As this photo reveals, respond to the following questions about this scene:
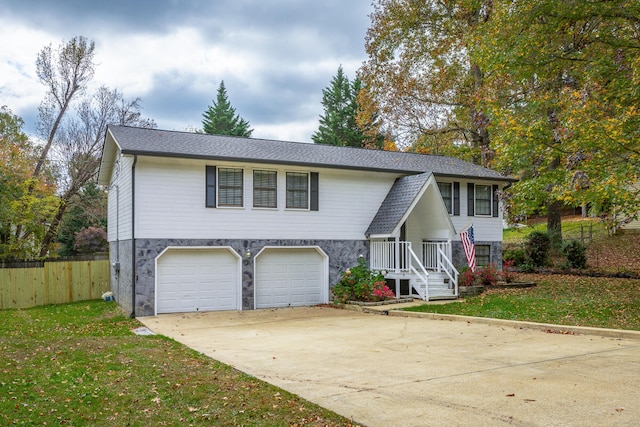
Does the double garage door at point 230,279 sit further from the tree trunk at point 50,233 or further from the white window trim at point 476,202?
the tree trunk at point 50,233

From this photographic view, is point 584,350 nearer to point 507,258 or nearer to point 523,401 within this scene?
point 523,401

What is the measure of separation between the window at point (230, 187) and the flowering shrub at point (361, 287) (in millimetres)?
4080

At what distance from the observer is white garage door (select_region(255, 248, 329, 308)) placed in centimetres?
1658

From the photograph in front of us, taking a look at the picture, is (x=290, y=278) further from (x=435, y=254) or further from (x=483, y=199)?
(x=483, y=199)

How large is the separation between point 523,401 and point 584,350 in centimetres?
369

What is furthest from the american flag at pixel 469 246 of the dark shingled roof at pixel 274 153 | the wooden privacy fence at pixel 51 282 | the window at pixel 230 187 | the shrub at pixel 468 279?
the wooden privacy fence at pixel 51 282

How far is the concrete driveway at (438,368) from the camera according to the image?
17.2 feet

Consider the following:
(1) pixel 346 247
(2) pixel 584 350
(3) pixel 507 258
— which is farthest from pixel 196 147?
(3) pixel 507 258

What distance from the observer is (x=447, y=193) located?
19688 millimetres

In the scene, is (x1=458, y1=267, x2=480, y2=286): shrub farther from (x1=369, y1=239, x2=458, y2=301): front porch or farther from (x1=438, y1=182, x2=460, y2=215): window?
(x1=438, y1=182, x2=460, y2=215): window

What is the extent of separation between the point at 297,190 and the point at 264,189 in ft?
3.72

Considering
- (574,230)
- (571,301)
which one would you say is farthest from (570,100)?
(574,230)

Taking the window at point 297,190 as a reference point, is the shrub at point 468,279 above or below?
below

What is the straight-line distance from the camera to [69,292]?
770 inches
